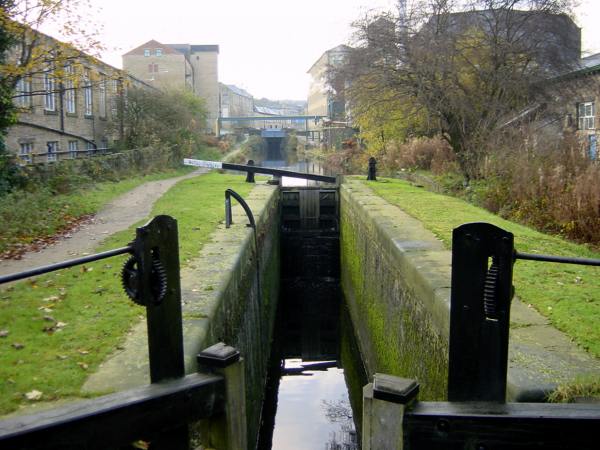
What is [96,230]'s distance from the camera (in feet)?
35.0

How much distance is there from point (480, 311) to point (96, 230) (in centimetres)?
895

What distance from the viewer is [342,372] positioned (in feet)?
34.0

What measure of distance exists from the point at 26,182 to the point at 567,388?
13.2m

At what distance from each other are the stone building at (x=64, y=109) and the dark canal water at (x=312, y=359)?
6964mm

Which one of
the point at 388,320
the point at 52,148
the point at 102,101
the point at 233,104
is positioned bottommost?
the point at 388,320

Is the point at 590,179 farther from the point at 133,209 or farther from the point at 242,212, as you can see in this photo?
the point at 133,209

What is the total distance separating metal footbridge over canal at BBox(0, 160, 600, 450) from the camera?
278cm

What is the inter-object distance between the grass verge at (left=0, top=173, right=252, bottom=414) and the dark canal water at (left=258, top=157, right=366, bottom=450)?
2.82 meters

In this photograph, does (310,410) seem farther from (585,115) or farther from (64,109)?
(585,115)

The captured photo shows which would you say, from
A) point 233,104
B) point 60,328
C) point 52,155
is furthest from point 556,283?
point 233,104

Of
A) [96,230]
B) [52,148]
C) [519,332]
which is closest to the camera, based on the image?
[519,332]

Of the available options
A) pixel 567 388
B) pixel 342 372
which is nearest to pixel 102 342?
pixel 567 388

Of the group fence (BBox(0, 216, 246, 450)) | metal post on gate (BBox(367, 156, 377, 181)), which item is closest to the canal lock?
metal post on gate (BBox(367, 156, 377, 181))

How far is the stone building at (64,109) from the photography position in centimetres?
1416
